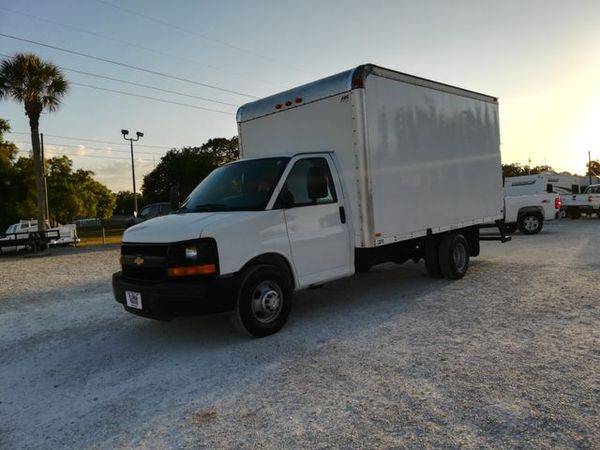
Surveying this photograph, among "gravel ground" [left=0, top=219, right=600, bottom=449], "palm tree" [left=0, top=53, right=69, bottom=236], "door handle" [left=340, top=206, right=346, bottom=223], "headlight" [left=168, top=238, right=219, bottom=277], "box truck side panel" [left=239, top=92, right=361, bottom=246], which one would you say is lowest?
"gravel ground" [left=0, top=219, right=600, bottom=449]

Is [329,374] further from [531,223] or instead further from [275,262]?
[531,223]

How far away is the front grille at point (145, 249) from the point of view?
488 cm

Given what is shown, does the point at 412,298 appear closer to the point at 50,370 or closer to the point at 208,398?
the point at 208,398

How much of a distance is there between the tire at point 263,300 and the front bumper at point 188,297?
177mm

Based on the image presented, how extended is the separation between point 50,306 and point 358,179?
5.81 metres

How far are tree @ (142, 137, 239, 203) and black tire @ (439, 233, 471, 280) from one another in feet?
178

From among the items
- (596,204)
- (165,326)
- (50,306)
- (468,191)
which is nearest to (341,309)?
(165,326)

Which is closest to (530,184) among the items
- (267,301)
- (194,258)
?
(267,301)

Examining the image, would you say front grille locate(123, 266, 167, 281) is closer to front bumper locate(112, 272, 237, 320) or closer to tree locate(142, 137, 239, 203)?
front bumper locate(112, 272, 237, 320)

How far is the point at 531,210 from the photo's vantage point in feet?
55.2

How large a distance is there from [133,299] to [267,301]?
4.92 feet

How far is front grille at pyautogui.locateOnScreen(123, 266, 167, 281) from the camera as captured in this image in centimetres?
495

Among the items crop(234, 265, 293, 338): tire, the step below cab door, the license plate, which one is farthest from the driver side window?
the license plate

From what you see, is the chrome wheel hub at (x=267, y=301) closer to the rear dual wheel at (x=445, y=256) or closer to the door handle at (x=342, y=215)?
the door handle at (x=342, y=215)
